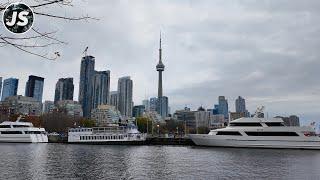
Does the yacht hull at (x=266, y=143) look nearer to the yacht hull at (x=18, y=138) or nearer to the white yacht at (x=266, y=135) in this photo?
the white yacht at (x=266, y=135)

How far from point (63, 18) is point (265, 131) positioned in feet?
208

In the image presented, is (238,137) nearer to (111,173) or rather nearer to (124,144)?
(124,144)

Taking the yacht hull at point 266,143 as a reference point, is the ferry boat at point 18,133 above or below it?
above

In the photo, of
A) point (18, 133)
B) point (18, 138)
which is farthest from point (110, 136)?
point (18, 133)

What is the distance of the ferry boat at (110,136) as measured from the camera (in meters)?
84.9

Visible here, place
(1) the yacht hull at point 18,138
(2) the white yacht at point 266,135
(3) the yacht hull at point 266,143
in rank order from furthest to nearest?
1. (1) the yacht hull at point 18,138
2. (2) the white yacht at point 266,135
3. (3) the yacht hull at point 266,143

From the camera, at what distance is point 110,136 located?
86.4 metres

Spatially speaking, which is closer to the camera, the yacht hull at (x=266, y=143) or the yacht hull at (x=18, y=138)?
the yacht hull at (x=266, y=143)

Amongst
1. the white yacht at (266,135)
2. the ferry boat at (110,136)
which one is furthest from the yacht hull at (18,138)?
the white yacht at (266,135)

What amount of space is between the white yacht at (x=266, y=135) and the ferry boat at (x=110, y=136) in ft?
85.1

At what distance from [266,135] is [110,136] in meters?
39.7

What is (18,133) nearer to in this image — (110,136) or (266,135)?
(110,136)

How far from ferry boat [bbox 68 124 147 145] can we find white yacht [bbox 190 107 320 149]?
25.9 metres

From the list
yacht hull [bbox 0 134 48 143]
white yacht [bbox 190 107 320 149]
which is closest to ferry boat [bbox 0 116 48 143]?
yacht hull [bbox 0 134 48 143]
